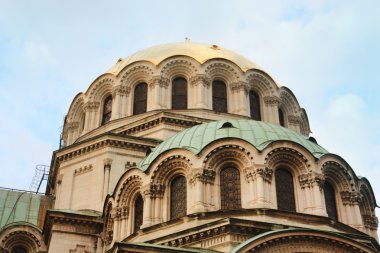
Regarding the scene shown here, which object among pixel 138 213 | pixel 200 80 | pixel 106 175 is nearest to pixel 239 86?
pixel 200 80

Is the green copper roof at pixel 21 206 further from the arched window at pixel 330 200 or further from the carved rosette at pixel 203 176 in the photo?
the arched window at pixel 330 200

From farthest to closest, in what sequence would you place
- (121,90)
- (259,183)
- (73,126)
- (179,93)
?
(73,126) < (121,90) < (179,93) < (259,183)

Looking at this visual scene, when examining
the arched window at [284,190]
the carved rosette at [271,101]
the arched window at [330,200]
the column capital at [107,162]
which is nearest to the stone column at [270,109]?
the carved rosette at [271,101]

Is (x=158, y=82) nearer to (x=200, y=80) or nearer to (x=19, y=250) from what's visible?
(x=200, y=80)

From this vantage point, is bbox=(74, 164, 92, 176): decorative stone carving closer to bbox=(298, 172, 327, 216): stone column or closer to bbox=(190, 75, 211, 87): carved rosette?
bbox=(190, 75, 211, 87): carved rosette

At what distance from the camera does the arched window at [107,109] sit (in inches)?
1191

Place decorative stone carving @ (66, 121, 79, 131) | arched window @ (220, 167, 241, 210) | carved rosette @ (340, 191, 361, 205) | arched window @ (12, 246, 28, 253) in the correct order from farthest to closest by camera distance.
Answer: decorative stone carving @ (66, 121, 79, 131) → arched window @ (12, 246, 28, 253) → carved rosette @ (340, 191, 361, 205) → arched window @ (220, 167, 241, 210)

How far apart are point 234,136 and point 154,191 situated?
3.19m

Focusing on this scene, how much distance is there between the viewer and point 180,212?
20844 millimetres

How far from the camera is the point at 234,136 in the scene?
21875 mm

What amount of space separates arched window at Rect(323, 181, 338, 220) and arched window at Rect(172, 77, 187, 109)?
9.22m

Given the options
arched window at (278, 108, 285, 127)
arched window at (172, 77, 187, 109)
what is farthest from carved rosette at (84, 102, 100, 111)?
arched window at (278, 108, 285, 127)

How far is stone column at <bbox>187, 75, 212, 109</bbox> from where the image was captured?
29000mm

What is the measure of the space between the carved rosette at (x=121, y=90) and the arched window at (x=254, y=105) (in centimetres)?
563
